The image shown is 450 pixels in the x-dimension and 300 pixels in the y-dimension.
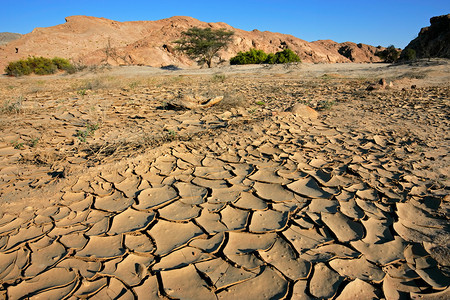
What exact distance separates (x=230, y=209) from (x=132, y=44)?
37.5m

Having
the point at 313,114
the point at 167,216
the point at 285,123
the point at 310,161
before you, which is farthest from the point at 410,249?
the point at 313,114

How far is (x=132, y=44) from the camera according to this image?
34375mm

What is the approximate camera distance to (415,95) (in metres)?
4.99

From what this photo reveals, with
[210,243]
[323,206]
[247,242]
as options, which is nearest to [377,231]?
[323,206]

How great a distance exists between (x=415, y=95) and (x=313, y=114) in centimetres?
263

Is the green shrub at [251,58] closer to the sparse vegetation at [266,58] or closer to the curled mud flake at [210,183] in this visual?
the sparse vegetation at [266,58]

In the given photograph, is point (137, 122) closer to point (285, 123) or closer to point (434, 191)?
point (285, 123)

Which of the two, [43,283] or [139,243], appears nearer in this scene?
[43,283]

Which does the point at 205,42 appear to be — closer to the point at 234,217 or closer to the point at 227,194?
the point at 227,194

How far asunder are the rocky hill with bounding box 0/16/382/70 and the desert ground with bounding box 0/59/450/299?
84.8 feet

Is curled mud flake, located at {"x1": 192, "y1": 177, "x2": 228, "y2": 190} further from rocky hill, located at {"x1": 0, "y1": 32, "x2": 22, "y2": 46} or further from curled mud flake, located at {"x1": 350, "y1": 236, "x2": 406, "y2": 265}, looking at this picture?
rocky hill, located at {"x1": 0, "y1": 32, "x2": 22, "y2": 46}

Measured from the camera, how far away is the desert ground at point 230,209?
1277 millimetres

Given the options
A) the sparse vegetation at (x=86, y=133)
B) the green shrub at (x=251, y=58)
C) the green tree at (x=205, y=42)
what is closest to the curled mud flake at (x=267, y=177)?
the sparse vegetation at (x=86, y=133)

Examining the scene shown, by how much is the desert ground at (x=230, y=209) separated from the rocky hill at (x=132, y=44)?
84.8 ft
